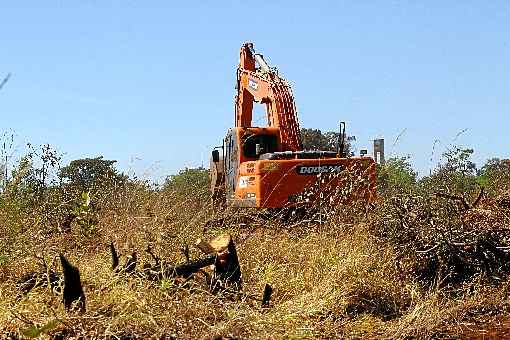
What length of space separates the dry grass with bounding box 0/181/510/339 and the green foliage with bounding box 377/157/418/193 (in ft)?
2.10

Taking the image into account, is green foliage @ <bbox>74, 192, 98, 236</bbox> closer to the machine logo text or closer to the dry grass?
the dry grass

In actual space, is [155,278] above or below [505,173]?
below

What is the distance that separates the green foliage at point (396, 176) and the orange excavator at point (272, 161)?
0.15 m

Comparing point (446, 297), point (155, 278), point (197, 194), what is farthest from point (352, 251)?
point (197, 194)

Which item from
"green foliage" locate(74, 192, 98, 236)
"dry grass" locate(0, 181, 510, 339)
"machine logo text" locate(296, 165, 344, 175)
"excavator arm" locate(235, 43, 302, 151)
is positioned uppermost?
"excavator arm" locate(235, 43, 302, 151)

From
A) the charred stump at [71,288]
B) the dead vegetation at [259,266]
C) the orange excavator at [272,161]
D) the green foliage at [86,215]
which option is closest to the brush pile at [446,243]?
the dead vegetation at [259,266]

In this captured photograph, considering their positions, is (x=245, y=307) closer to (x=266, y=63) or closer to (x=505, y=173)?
(x=505, y=173)

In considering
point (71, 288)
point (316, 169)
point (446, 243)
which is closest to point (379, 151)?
point (316, 169)

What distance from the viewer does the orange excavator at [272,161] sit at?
9273 mm

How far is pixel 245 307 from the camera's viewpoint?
16.8 ft

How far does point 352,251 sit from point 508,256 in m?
1.34

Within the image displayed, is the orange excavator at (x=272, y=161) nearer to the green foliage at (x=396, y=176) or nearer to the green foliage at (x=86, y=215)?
the green foliage at (x=396, y=176)

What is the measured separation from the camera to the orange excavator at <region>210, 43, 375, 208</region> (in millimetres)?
9273

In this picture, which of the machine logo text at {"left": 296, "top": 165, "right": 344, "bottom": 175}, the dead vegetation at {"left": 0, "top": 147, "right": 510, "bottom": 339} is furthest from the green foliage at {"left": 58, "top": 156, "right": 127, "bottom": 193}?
the machine logo text at {"left": 296, "top": 165, "right": 344, "bottom": 175}
